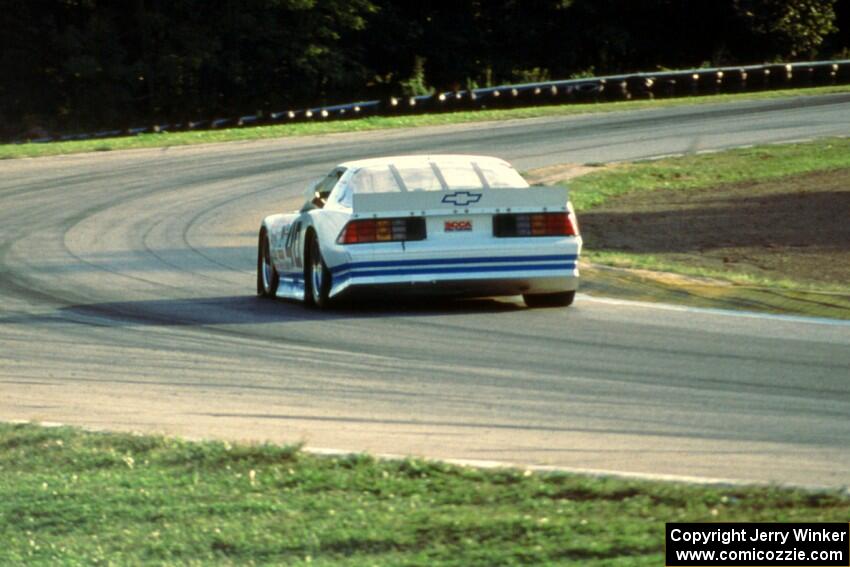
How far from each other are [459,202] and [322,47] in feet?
139

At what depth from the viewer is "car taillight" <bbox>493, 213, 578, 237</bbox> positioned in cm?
1300

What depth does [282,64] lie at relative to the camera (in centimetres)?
5484

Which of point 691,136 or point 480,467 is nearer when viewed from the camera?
point 480,467

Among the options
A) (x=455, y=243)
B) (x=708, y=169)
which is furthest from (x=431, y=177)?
(x=708, y=169)

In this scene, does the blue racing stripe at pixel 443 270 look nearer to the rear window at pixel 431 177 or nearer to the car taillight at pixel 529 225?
the car taillight at pixel 529 225

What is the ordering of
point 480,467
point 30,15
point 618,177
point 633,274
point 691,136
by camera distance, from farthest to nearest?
point 30,15 → point 691,136 → point 618,177 → point 633,274 → point 480,467

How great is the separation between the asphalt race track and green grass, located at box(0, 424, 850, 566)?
2.59 feet

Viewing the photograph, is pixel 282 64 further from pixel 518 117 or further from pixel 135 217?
pixel 135 217

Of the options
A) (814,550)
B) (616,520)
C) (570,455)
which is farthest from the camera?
(570,455)

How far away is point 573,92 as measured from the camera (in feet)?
145

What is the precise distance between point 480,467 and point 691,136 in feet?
84.9

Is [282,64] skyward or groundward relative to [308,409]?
skyward

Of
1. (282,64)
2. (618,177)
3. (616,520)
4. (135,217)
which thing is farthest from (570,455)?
(282,64)

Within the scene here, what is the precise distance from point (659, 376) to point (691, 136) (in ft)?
75.5
